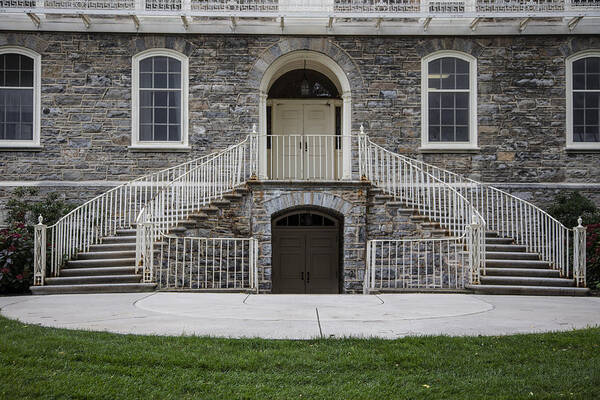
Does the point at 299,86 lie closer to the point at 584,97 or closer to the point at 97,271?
the point at 584,97

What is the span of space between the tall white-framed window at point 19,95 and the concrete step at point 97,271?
5401mm

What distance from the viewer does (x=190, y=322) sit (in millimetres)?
7805

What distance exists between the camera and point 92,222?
14.0m

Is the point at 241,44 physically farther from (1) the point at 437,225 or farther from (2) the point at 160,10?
(1) the point at 437,225

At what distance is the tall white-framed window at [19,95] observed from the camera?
53.1 ft

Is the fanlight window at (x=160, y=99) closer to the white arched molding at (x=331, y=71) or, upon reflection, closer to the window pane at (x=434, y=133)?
the white arched molding at (x=331, y=71)

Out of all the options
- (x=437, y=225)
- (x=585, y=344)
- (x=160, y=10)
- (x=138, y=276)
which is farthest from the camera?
(x=160, y=10)

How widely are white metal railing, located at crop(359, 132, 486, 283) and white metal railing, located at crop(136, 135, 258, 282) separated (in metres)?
2.91

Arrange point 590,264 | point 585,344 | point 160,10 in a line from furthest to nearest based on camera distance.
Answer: point 160,10
point 590,264
point 585,344

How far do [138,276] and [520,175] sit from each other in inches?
400

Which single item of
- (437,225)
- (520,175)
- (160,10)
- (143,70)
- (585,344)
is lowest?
(585,344)

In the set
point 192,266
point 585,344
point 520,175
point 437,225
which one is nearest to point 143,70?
point 192,266

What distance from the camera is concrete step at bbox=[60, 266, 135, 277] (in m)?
12.3

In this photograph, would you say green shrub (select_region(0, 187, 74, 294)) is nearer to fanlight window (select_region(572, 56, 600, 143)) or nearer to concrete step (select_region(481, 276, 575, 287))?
concrete step (select_region(481, 276, 575, 287))
